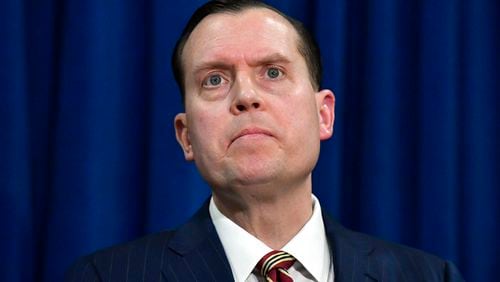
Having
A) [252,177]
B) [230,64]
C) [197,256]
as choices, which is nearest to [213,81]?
[230,64]

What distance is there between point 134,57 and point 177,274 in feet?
1.92

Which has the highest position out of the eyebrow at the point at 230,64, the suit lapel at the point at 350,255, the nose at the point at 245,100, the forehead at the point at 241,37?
the forehead at the point at 241,37

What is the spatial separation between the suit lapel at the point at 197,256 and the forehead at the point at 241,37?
28 centimetres

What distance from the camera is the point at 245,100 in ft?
4.56

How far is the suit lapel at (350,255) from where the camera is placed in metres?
1.43

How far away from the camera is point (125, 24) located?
179 centimetres

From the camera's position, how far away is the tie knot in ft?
4.52

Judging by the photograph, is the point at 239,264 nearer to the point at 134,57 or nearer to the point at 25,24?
the point at 134,57

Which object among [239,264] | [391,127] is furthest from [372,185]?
[239,264]

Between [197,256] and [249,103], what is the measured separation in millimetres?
260

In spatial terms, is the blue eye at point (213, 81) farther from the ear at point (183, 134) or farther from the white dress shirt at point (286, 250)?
the white dress shirt at point (286, 250)

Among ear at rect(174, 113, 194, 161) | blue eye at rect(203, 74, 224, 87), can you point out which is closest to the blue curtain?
ear at rect(174, 113, 194, 161)

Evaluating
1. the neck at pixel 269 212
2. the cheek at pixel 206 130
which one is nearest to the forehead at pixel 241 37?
the cheek at pixel 206 130

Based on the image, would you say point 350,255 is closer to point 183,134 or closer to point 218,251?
point 218,251
